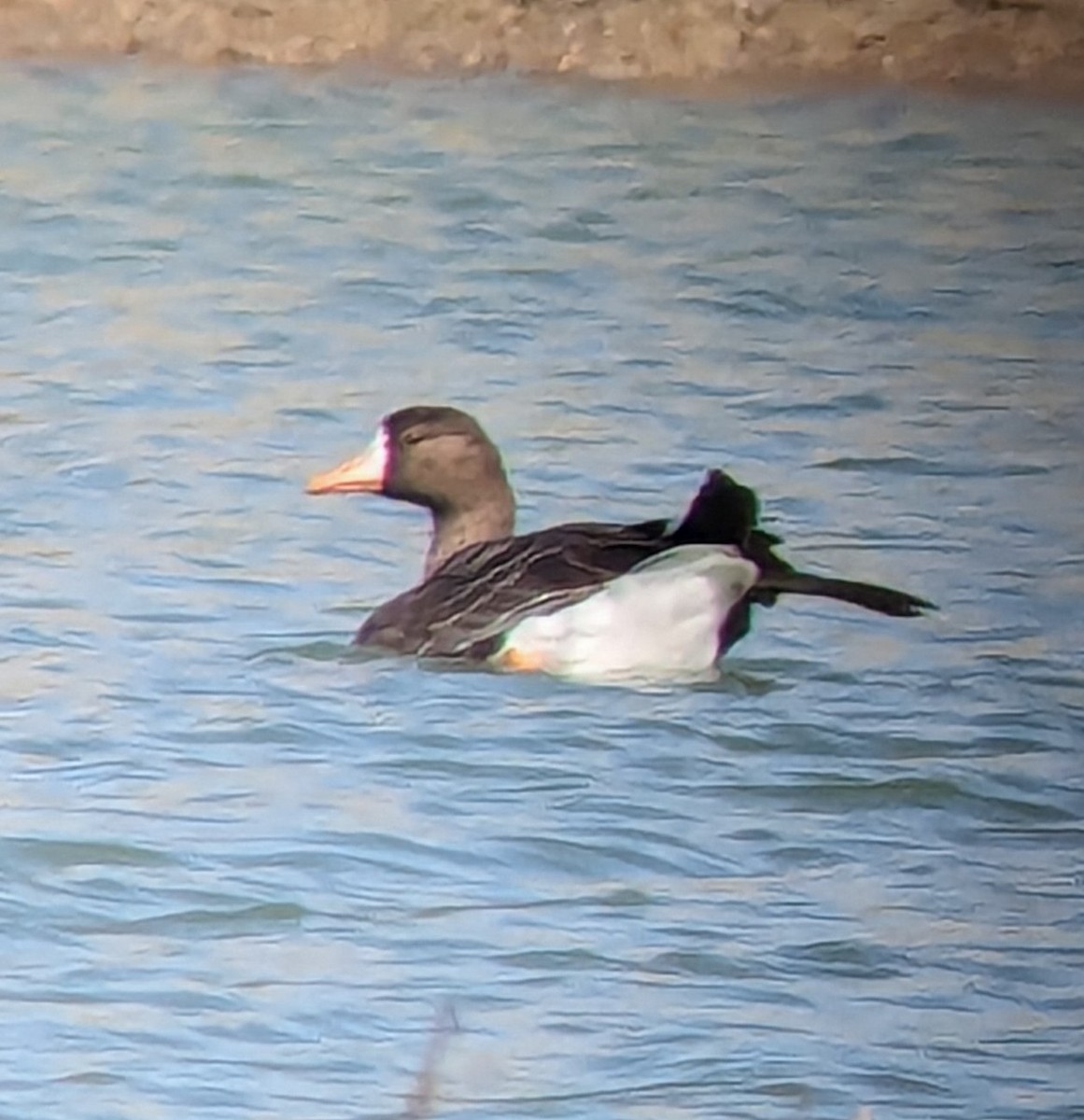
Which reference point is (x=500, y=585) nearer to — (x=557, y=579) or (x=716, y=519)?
(x=557, y=579)

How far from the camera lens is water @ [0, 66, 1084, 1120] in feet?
4.85

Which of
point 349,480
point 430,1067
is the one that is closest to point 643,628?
point 349,480

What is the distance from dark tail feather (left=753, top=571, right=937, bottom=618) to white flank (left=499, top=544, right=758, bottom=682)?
0.03 m

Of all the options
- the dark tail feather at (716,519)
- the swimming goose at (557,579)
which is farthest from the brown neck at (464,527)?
the dark tail feather at (716,519)

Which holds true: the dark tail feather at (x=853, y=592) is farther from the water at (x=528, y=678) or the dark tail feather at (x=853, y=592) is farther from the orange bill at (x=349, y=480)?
the orange bill at (x=349, y=480)

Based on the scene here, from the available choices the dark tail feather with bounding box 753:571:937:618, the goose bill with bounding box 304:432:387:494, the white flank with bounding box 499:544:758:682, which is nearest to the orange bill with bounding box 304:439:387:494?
the goose bill with bounding box 304:432:387:494

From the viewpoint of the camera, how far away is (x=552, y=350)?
157cm

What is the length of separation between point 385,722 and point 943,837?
0.41 meters

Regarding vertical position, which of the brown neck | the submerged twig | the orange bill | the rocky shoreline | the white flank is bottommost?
the submerged twig

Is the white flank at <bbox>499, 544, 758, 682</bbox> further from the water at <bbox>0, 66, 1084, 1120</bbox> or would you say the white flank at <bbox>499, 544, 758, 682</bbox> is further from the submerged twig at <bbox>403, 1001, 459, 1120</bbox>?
the submerged twig at <bbox>403, 1001, 459, 1120</bbox>

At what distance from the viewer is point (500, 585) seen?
154cm

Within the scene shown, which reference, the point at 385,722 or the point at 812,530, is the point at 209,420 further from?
the point at 812,530

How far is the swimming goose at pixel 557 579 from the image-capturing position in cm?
154

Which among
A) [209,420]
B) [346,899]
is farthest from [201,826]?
[209,420]
